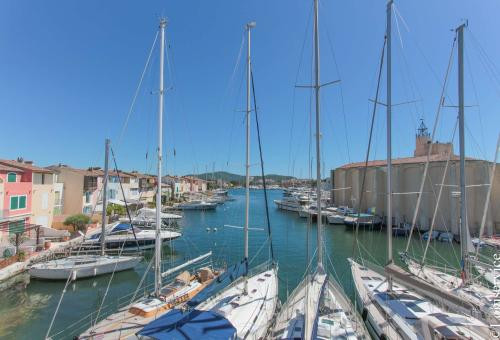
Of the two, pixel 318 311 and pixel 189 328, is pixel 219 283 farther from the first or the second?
pixel 318 311

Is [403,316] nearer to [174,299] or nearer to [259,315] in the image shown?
[259,315]

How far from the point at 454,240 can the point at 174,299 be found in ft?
129

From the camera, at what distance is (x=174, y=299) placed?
46.5ft

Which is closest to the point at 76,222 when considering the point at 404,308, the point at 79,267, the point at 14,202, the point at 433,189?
the point at 14,202

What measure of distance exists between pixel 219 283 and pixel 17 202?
2590 centimetres

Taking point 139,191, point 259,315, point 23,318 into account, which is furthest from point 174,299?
point 139,191

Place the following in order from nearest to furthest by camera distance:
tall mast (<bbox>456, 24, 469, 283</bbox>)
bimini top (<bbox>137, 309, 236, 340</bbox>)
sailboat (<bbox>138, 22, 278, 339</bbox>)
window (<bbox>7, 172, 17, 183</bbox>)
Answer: bimini top (<bbox>137, 309, 236, 340</bbox>), sailboat (<bbox>138, 22, 278, 339</bbox>), tall mast (<bbox>456, 24, 469, 283</bbox>), window (<bbox>7, 172, 17, 183</bbox>)

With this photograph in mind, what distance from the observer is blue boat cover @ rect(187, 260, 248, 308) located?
468 inches

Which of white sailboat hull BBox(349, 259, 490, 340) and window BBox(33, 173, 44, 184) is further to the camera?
window BBox(33, 173, 44, 184)

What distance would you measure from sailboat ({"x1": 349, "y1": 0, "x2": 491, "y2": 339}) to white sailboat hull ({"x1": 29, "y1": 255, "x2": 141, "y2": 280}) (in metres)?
16.8

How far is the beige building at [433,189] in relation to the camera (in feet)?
132

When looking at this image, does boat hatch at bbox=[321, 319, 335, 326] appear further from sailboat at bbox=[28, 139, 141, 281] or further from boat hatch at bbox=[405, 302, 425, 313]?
sailboat at bbox=[28, 139, 141, 281]

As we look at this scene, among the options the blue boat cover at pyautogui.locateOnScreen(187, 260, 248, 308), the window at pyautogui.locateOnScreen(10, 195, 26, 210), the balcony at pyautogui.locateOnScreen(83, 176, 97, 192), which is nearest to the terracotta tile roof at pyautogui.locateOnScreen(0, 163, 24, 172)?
the window at pyautogui.locateOnScreen(10, 195, 26, 210)

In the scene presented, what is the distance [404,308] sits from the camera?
40.4ft
